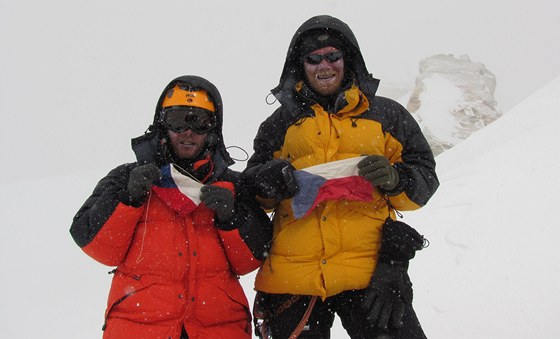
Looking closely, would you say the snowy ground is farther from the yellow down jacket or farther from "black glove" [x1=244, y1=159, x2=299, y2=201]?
"black glove" [x1=244, y1=159, x2=299, y2=201]

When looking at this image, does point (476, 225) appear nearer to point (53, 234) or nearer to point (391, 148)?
point (391, 148)

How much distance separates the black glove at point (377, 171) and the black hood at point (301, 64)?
0.63 m

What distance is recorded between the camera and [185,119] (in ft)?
10.4

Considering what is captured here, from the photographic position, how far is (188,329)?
9.33ft

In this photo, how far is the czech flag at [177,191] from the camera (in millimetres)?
2955

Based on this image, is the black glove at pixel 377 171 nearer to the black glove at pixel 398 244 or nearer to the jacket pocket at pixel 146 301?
the black glove at pixel 398 244

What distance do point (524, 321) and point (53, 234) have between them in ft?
49.2

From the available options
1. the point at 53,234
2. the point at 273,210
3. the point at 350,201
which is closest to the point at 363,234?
the point at 350,201

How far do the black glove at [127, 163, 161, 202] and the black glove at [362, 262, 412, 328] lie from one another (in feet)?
4.69

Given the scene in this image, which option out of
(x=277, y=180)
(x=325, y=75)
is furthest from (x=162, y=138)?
(x=325, y=75)

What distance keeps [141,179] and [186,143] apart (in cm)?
49

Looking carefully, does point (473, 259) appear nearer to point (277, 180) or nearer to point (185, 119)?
point (277, 180)

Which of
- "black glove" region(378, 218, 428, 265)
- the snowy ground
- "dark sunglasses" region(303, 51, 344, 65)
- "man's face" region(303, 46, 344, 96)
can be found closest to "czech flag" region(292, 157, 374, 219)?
"black glove" region(378, 218, 428, 265)

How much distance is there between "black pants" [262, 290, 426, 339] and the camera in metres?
2.72
